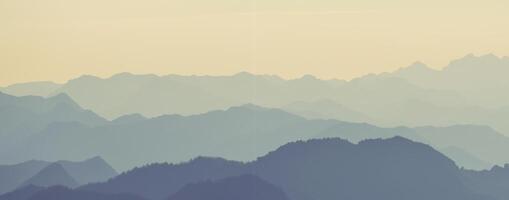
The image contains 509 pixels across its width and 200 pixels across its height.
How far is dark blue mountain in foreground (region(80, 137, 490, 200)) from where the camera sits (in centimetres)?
279

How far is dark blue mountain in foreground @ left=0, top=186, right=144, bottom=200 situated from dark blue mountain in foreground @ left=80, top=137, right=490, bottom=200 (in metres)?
0.40

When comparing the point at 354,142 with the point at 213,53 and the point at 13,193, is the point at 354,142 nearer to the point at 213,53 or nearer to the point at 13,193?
the point at 213,53

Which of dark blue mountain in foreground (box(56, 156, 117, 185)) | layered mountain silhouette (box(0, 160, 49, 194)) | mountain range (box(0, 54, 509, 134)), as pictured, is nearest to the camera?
mountain range (box(0, 54, 509, 134))

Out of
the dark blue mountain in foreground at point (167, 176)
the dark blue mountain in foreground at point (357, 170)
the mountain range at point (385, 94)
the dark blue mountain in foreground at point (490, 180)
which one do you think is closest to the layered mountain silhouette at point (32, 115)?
the dark blue mountain in foreground at point (167, 176)

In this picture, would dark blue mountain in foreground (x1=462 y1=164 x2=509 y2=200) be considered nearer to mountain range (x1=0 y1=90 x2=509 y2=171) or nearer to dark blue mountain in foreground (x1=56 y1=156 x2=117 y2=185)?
mountain range (x1=0 y1=90 x2=509 y2=171)

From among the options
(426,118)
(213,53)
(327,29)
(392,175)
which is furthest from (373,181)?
(213,53)

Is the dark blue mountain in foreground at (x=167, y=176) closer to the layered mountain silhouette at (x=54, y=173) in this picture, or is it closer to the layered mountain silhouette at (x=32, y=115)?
the layered mountain silhouette at (x=54, y=173)

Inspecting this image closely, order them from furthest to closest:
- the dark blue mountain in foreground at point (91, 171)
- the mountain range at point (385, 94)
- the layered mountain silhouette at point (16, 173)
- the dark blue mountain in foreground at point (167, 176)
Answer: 1. the layered mountain silhouette at point (16, 173)
2. the dark blue mountain in foreground at point (91, 171)
3. the dark blue mountain in foreground at point (167, 176)
4. the mountain range at point (385, 94)

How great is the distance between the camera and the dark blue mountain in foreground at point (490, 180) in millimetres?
2770

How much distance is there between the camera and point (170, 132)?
294cm

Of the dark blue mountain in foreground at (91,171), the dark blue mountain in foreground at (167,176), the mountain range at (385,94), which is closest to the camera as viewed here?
the mountain range at (385,94)

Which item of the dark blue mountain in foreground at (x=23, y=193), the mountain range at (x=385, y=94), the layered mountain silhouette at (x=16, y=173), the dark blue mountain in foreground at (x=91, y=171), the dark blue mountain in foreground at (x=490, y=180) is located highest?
the mountain range at (x=385, y=94)

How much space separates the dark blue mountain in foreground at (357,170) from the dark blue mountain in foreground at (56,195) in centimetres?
40

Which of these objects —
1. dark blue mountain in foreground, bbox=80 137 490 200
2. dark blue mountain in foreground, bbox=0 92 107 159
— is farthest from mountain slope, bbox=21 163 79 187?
dark blue mountain in foreground, bbox=80 137 490 200
